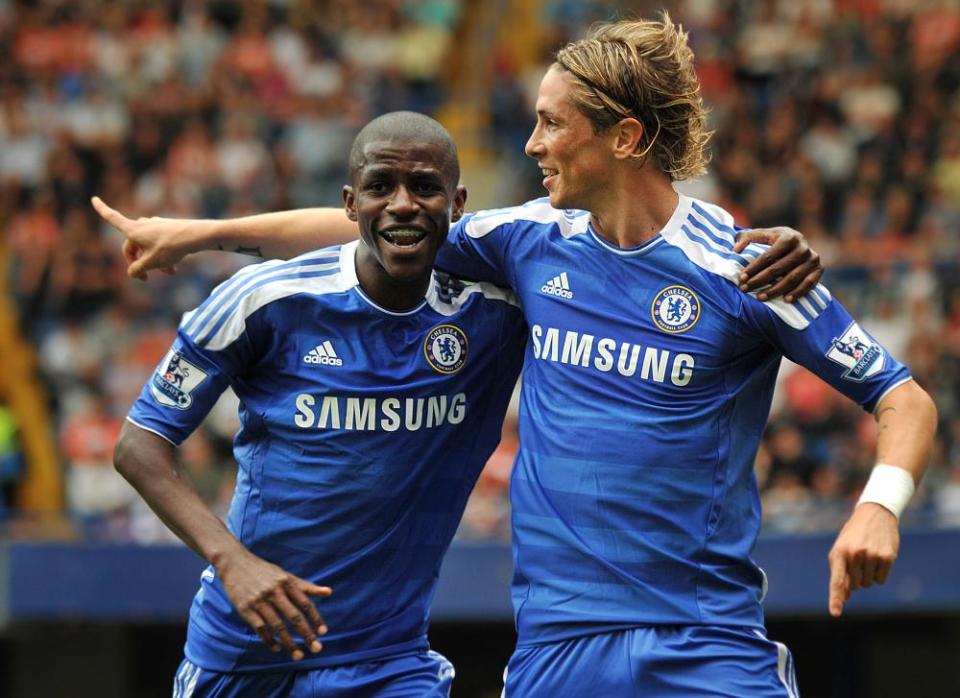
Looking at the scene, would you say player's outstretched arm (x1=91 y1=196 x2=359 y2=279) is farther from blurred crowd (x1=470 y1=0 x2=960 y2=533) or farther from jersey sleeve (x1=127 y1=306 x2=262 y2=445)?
blurred crowd (x1=470 y1=0 x2=960 y2=533)

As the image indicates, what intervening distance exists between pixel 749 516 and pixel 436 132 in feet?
4.75

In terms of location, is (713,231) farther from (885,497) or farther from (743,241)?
(885,497)

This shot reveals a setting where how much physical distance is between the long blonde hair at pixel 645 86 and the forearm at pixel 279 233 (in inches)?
37.9

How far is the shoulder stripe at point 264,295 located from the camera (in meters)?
4.83

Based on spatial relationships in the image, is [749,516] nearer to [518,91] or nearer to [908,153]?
[908,153]

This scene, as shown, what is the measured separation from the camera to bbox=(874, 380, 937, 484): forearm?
425 centimetres

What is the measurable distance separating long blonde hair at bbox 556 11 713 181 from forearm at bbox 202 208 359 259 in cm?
96

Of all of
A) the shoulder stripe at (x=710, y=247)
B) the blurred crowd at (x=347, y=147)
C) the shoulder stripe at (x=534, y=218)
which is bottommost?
the shoulder stripe at (x=710, y=247)

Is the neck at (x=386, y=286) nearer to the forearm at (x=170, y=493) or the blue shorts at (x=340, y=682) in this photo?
the forearm at (x=170, y=493)

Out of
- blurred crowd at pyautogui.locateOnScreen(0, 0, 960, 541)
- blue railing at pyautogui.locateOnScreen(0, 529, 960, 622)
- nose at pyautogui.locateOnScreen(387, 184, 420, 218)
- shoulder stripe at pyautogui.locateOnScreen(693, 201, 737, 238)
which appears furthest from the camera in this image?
blurred crowd at pyautogui.locateOnScreen(0, 0, 960, 541)

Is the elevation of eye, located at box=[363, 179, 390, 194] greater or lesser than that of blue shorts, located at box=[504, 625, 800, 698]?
greater

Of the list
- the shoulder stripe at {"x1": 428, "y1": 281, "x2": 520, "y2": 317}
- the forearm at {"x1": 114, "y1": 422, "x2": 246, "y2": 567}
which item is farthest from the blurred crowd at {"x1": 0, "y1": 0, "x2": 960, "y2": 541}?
the forearm at {"x1": 114, "y1": 422, "x2": 246, "y2": 567}

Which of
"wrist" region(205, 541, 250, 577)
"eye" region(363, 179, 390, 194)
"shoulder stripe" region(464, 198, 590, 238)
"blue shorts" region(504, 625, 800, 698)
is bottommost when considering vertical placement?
"blue shorts" region(504, 625, 800, 698)

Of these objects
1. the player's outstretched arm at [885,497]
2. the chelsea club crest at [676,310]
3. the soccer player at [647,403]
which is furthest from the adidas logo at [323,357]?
the player's outstretched arm at [885,497]
